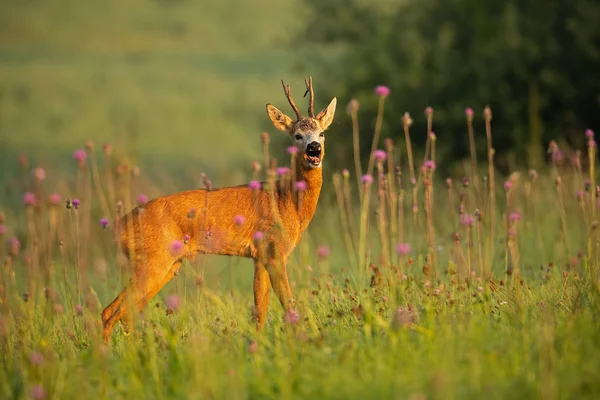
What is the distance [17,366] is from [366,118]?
1409 cm

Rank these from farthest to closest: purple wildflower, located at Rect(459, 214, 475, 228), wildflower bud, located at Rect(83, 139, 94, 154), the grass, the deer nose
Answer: the deer nose < purple wildflower, located at Rect(459, 214, 475, 228) < wildflower bud, located at Rect(83, 139, 94, 154) < the grass

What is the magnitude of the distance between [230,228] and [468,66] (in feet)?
37.0

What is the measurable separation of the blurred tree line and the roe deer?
28.8ft

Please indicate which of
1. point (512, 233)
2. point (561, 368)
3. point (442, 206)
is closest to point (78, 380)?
point (561, 368)

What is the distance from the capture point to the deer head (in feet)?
26.2

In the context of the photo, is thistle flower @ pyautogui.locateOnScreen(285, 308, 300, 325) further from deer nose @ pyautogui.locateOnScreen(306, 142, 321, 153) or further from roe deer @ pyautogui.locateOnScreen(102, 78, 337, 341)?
deer nose @ pyautogui.locateOnScreen(306, 142, 321, 153)

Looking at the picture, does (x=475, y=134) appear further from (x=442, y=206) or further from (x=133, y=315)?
(x=133, y=315)

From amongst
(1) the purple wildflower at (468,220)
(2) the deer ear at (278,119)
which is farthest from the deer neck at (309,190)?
(1) the purple wildflower at (468,220)

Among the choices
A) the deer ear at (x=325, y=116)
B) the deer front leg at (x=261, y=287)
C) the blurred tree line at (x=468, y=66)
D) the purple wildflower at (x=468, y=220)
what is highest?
the blurred tree line at (x=468, y=66)

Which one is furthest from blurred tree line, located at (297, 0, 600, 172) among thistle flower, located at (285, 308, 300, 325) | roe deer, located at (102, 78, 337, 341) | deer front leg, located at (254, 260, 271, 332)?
thistle flower, located at (285, 308, 300, 325)

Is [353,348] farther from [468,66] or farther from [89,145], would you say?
[468,66]

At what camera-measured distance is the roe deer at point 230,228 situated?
7477 millimetres

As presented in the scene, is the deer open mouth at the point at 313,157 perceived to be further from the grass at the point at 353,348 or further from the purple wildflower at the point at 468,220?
the purple wildflower at the point at 468,220

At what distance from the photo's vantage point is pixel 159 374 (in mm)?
5383
